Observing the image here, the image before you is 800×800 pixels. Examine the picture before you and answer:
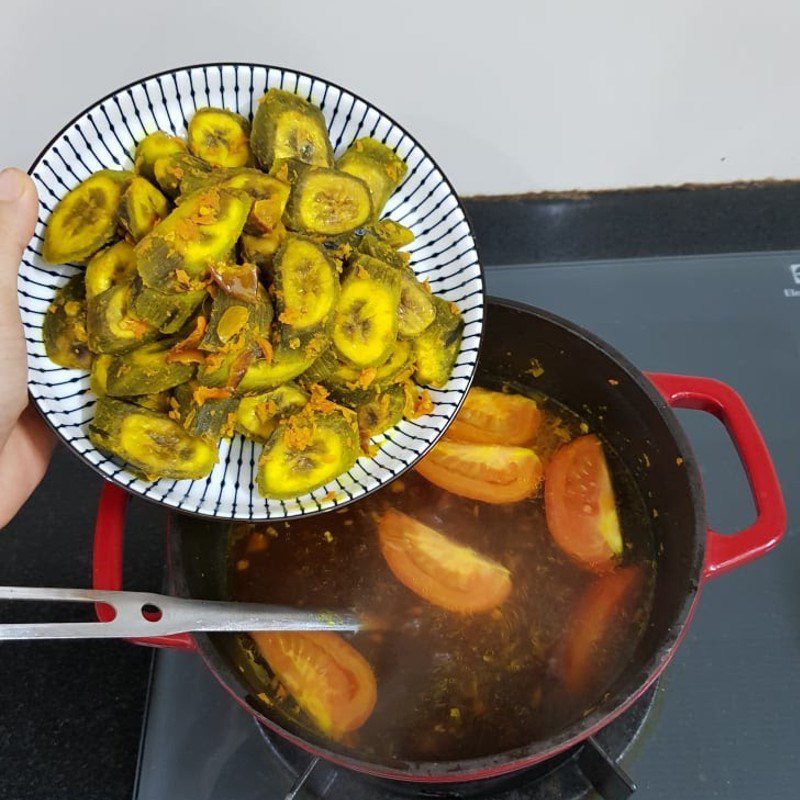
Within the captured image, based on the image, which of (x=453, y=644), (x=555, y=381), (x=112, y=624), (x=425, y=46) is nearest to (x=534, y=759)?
(x=453, y=644)

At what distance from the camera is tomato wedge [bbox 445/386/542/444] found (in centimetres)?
92

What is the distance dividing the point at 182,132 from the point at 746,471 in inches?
22.6

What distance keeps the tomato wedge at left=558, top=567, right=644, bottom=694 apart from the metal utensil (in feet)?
0.88

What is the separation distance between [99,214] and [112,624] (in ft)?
1.00

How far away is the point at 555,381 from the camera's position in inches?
35.8

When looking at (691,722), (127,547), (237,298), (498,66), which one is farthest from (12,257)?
(691,722)

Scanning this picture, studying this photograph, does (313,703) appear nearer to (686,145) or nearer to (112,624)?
(112,624)

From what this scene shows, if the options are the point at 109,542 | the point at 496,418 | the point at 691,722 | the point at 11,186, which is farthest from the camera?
the point at 496,418

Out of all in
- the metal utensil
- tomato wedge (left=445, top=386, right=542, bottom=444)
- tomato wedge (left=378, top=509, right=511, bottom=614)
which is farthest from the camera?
tomato wedge (left=445, top=386, right=542, bottom=444)

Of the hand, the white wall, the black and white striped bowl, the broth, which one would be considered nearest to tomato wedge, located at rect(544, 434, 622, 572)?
the broth

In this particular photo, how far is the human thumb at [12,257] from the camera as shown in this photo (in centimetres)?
57

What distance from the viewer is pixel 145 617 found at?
636 mm

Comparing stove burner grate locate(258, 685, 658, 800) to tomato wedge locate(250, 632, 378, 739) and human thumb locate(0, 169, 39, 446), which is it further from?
human thumb locate(0, 169, 39, 446)

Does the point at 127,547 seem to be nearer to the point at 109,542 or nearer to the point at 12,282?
the point at 109,542
